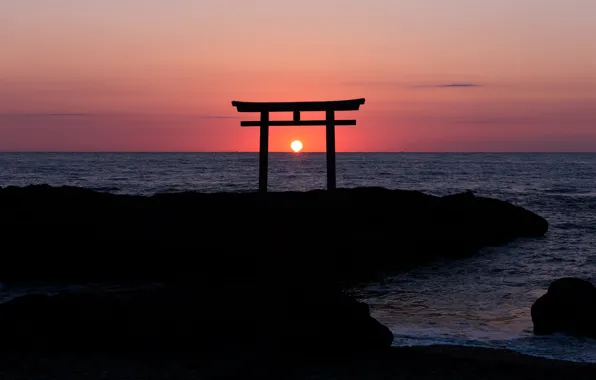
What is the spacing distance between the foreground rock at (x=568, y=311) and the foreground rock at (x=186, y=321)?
3.40 metres

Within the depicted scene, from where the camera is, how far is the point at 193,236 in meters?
16.5

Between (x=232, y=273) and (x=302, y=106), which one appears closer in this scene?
(x=232, y=273)

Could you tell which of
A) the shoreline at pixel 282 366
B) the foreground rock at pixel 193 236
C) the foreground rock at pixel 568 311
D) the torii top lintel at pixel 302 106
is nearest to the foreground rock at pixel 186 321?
the shoreline at pixel 282 366

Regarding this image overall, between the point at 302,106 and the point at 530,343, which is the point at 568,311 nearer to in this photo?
the point at 530,343

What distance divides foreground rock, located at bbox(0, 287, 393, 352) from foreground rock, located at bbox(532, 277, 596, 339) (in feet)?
11.2

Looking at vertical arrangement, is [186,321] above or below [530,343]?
above

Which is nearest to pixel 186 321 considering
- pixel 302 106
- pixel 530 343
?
pixel 530 343

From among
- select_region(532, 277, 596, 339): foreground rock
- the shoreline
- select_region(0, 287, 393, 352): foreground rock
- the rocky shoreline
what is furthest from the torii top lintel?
the shoreline

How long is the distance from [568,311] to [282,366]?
539cm

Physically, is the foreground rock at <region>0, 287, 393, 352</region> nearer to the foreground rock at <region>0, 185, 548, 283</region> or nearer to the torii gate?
the foreground rock at <region>0, 185, 548, 283</region>

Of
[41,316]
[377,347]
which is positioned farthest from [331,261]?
[41,316]

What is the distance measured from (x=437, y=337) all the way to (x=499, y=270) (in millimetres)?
7613

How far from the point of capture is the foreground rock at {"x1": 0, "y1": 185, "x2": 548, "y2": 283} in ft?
52.7

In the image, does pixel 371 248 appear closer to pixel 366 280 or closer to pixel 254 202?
pixel 366 280
